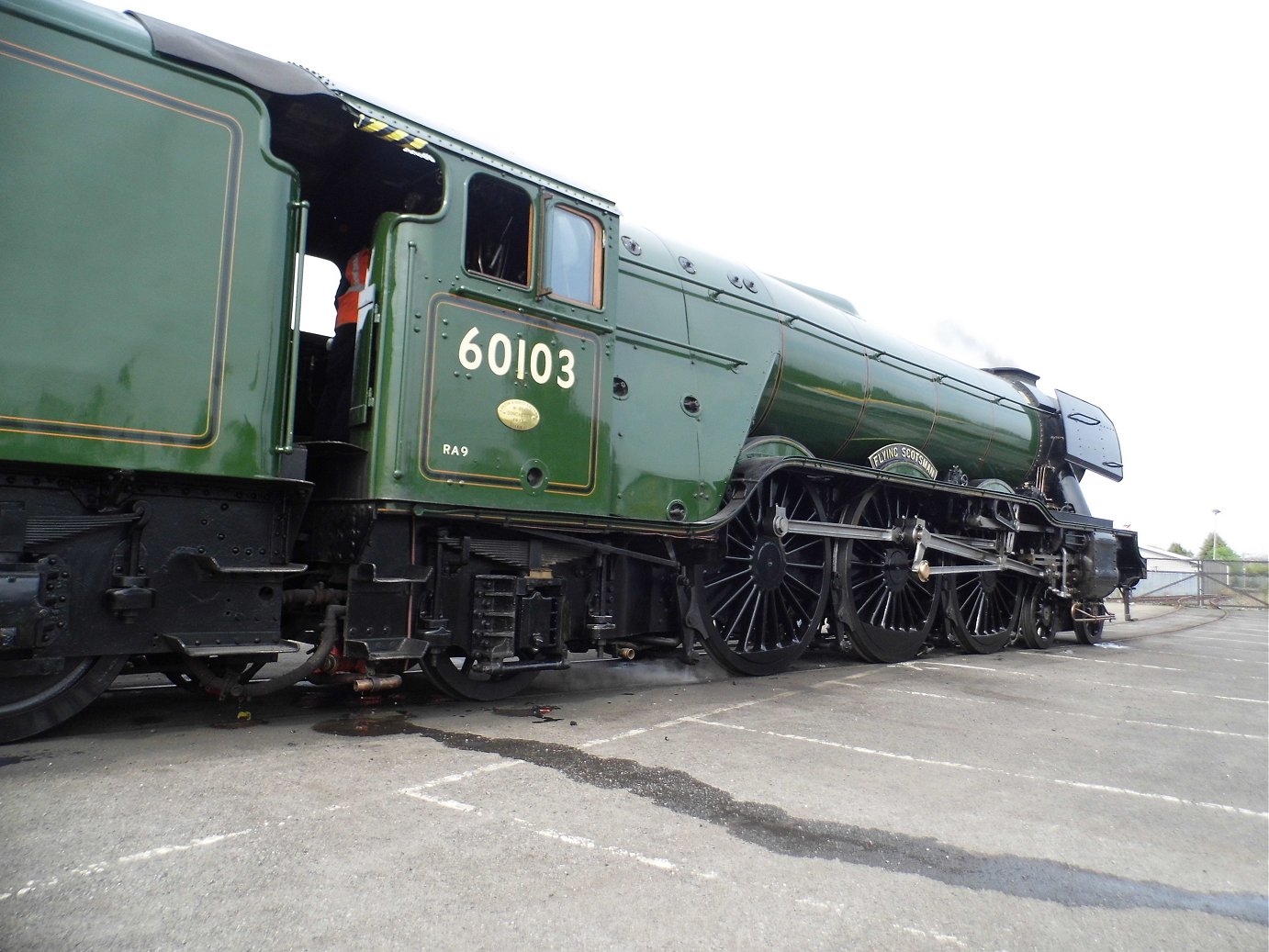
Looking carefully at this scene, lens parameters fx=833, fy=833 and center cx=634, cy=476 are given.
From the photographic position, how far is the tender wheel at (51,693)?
3582 millimetres

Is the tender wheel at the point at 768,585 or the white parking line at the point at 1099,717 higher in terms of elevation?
the tender wheel at the point at 768,585

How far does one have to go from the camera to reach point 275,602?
416 centimetres

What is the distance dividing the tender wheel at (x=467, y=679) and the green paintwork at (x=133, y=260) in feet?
5.33

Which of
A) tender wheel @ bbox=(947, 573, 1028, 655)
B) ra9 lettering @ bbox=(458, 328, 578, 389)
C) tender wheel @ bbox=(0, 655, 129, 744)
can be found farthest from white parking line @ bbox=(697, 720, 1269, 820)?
tender wheel @ bbox=(947, 573, 1028, 655)

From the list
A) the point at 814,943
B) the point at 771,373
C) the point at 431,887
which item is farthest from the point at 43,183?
the point at 771,373

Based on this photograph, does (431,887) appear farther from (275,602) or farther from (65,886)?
(275,602)

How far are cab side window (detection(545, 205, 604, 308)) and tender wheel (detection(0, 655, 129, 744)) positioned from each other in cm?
301

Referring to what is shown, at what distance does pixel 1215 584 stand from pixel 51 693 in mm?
35108

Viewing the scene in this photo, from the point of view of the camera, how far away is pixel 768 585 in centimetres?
683

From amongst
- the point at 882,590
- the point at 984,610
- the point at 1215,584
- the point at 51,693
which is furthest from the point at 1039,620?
the point at 1215,584

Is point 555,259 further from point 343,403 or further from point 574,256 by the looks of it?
point 343,403

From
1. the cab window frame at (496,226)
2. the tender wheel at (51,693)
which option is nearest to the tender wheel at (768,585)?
the cab window frame at (496,226)

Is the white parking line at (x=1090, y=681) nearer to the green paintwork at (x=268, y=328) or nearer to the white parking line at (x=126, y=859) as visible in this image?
the green paintwork at (x=268, y=328)

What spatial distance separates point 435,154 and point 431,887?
3.68 meters
